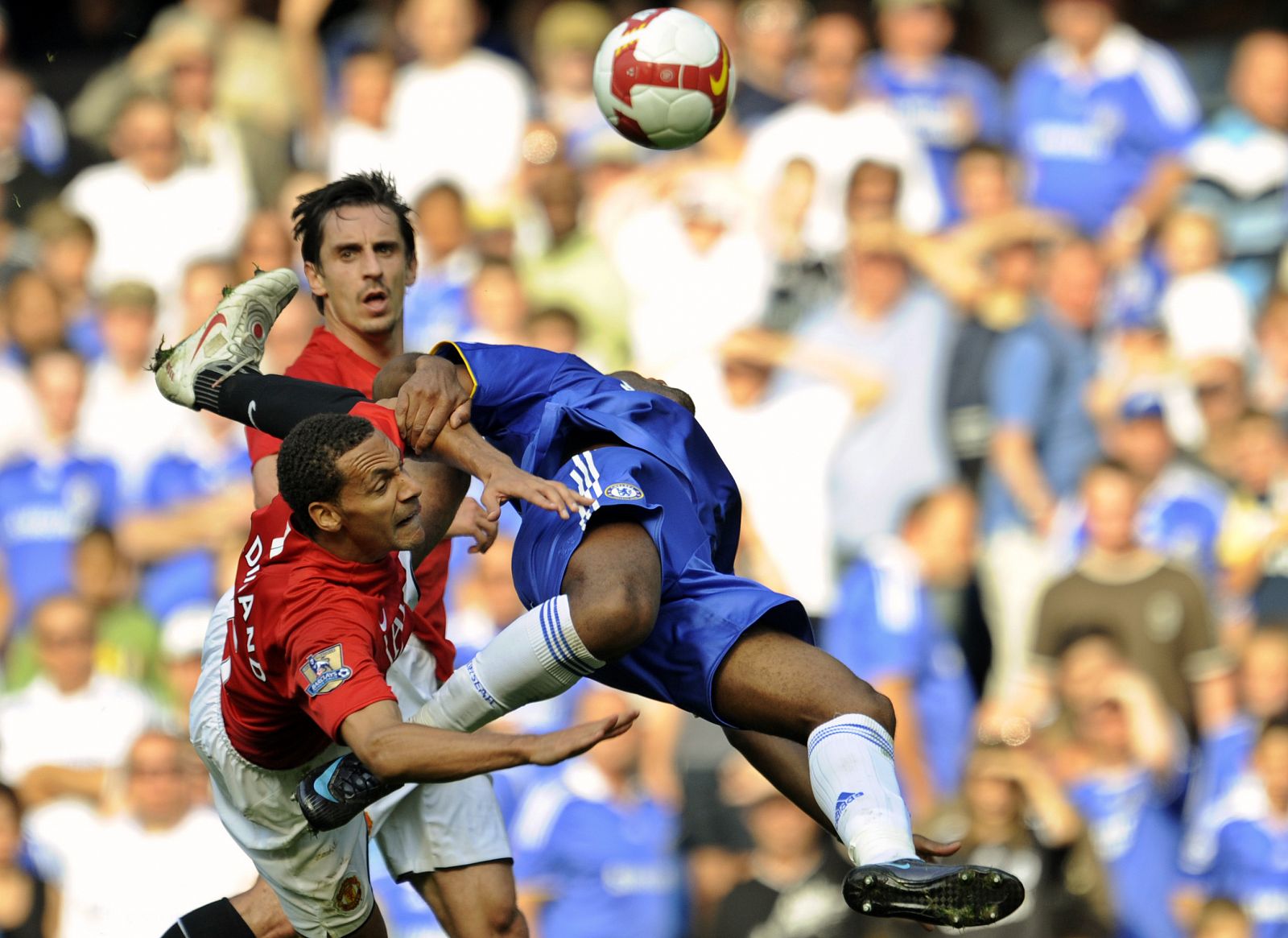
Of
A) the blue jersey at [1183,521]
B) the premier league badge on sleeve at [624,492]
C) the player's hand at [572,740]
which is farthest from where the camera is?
the blue jersey at [1183,521]

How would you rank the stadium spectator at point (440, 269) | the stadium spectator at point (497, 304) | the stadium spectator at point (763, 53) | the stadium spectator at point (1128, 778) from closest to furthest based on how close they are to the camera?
the stadium spectator at point (1128, 778) < the stadium spectator at point (497, 304) < the stadium spectator at point (440, 269) < the stadium spectator at point (763, 53)

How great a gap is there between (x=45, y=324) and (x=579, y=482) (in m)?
6.78

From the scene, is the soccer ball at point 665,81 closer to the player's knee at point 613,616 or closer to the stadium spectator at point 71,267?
the player's knee at point 613,616

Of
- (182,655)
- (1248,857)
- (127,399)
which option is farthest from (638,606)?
(127,399)

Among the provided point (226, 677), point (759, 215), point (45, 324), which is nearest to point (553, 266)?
point (759, 215)

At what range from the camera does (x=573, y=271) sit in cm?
1070

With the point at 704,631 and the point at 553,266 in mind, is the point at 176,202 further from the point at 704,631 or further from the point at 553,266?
the point at 704,631

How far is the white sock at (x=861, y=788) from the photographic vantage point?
191 inches

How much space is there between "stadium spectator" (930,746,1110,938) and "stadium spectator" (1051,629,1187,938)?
128mm

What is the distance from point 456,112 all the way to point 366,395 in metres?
5.37

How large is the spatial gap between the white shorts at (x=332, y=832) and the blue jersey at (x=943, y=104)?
5365 millimetres

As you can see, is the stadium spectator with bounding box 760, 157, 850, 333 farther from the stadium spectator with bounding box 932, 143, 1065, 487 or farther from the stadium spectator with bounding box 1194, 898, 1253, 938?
the stadium spectator with bounding box 1194, 898, 1253, 938

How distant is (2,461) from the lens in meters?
11.0

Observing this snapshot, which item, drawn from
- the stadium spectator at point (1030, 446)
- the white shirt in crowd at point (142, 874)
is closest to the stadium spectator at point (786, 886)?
the stadium spectator at point (1030, 446)
